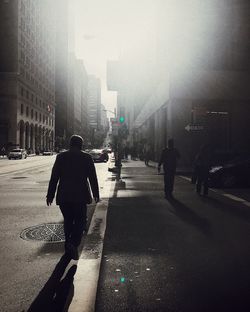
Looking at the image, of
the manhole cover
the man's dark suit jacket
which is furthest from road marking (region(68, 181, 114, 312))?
the man's dark suit jacket

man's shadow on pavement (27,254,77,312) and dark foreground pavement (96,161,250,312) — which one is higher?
dark foreground pavement (96,161,250,312)

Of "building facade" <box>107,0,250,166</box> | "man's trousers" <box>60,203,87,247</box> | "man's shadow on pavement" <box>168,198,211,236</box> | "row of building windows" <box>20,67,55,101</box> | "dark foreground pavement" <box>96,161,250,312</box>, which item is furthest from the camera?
"row of building windows" <box>20,67,55,101</box>

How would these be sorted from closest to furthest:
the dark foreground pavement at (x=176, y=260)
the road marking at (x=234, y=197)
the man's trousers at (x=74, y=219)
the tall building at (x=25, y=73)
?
the dark foreground pavement at (x=176, y=260) < the man's trousers at (x=74, y=219) < the road marking at (x=234, y=197) < the tall building at (x=25, y=73)

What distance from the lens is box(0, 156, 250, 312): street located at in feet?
12.1

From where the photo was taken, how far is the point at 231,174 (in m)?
14.5

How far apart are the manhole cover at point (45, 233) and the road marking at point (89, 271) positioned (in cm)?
55

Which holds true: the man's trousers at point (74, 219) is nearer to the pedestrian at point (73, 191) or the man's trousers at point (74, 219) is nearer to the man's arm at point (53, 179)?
the pedestrian at point (73, 191)

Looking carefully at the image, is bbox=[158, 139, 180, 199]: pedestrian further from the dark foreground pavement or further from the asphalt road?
the asphalt road

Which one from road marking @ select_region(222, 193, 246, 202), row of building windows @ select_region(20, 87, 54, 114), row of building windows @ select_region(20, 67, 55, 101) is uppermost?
row of building windows @ select_region(20, 67, 55, 101)

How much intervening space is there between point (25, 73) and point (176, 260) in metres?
88.2

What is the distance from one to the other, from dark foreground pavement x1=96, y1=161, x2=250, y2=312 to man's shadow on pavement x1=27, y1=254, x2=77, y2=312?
35cm

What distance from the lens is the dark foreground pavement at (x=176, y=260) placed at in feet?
12.1

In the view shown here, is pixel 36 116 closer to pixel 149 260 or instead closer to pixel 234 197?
pixel 234 197

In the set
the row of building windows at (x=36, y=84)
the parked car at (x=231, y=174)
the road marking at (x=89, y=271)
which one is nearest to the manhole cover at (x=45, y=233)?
the road marking at (x=89, y=271)
